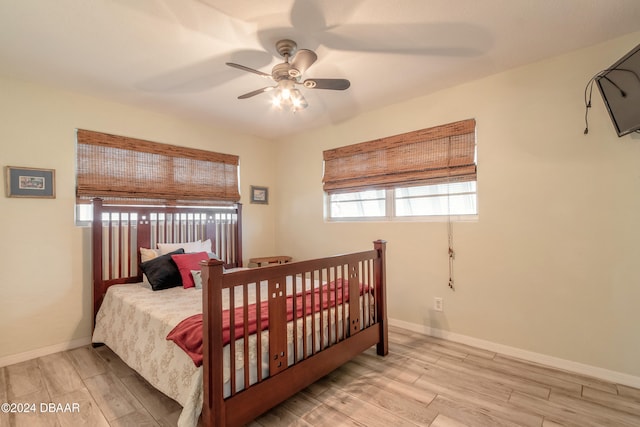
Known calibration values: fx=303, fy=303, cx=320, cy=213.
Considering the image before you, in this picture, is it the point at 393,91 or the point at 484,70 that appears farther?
the point at 393,91

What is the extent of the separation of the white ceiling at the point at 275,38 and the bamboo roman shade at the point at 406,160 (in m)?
0.48

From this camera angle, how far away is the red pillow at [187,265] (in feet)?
9.45

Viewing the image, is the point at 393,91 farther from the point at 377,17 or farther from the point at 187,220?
the point at 187,220

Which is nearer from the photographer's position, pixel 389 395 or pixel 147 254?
pixel 389 395

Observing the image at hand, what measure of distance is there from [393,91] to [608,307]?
2436 mm

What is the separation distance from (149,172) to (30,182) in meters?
0.97

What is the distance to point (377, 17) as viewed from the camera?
1.86 m

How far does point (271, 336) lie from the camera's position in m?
1.73

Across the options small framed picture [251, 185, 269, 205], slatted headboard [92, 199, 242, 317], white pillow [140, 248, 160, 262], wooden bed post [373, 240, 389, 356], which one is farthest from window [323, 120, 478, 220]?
white pillow [140, 248, 160, 262]

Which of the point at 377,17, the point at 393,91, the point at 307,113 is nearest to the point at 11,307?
the point at 307,113

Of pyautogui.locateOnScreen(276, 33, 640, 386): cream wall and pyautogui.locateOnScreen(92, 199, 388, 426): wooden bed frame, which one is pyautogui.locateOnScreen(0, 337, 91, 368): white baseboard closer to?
pyautogui.locateOnScreen(92, 199, 388, 426): wooden bed frame

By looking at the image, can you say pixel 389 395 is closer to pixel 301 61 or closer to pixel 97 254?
pixel 301 61

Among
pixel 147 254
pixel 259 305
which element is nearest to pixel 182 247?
pixel 147 254

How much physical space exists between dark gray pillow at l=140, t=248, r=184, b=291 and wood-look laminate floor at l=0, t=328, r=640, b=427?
2.23 feet
